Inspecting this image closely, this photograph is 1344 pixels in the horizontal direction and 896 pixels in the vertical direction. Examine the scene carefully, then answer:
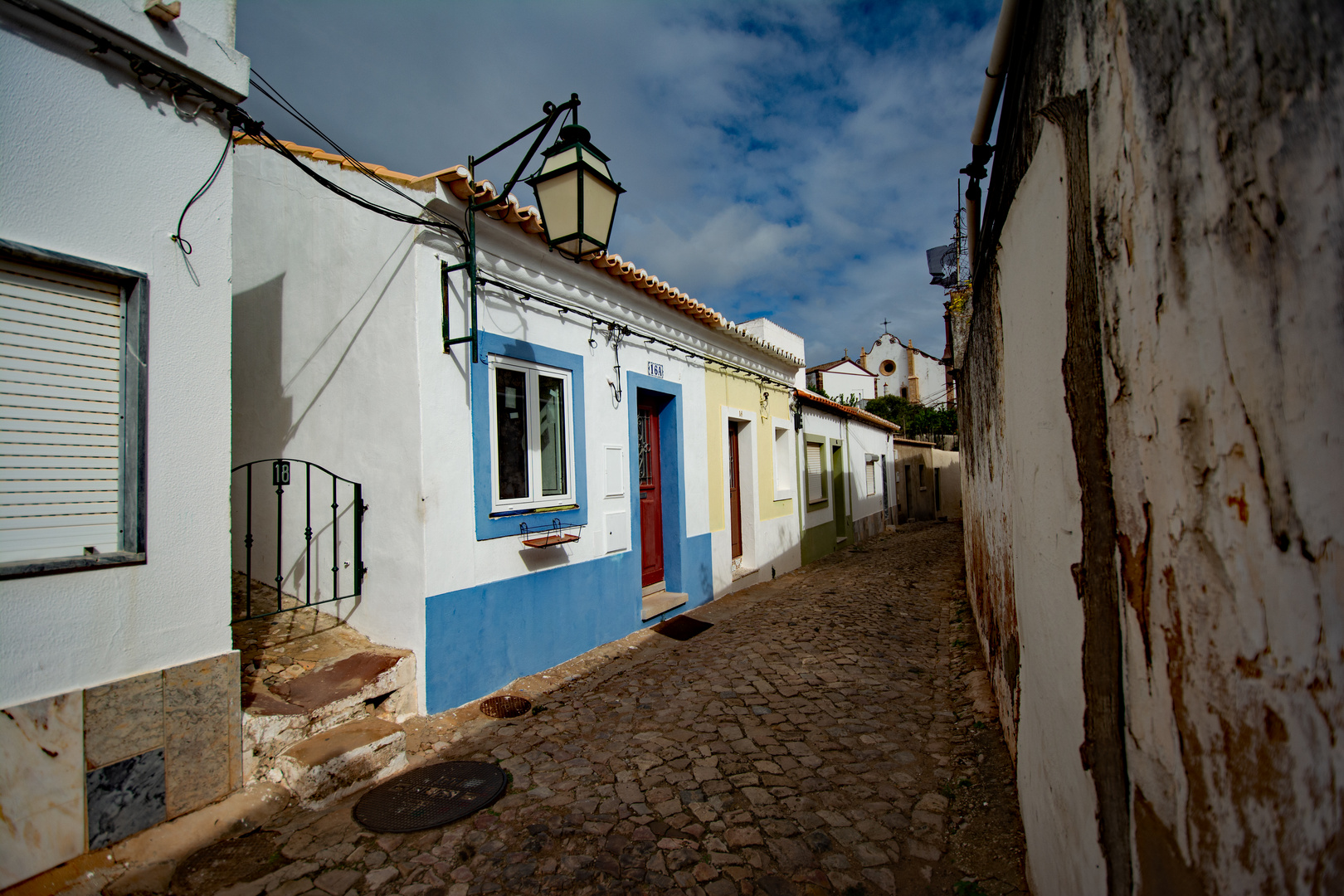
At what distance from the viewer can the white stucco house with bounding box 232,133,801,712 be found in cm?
424

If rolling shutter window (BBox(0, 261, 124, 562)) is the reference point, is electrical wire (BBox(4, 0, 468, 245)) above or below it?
above

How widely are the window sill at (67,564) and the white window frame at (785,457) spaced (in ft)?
27.6

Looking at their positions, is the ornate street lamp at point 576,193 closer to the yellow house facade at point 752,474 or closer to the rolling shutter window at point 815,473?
the yellow house facade at point 752,474

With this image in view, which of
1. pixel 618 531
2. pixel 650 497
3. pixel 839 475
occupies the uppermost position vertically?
pixel 839 475

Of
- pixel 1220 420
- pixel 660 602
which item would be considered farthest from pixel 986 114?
pixel 660 602

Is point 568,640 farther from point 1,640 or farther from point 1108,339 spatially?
point 1108,339

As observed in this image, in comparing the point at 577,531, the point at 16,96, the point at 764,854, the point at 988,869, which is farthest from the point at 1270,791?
the point at 577,531

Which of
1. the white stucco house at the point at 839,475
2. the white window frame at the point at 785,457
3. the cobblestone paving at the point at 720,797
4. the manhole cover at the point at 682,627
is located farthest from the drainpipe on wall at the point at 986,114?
the white stucco house at the point at 839,475

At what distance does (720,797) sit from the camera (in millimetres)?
3131

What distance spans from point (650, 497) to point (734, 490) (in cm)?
213

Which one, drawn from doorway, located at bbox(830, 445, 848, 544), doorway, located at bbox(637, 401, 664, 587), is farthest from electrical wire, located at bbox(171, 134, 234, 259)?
doorway, located at bbox(830, 445, 848, 544)

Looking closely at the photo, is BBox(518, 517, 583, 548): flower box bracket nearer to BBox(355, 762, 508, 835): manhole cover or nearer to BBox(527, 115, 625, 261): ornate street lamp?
BBox(355, 762, 508, 835): manhole cover

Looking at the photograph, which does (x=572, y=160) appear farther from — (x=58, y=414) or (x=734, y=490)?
(x=734, y=490)

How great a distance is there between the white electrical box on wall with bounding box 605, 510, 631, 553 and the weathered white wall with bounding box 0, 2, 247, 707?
3198 millimetres
